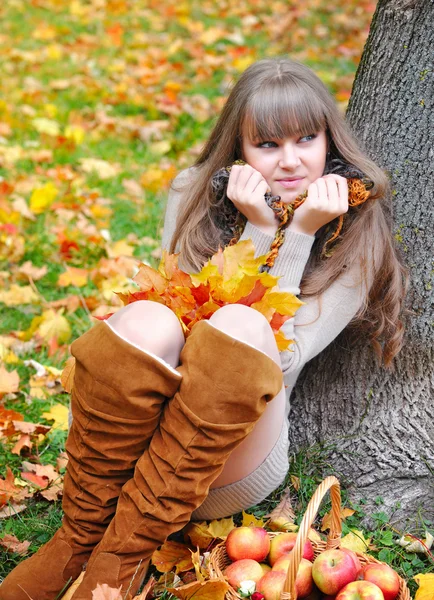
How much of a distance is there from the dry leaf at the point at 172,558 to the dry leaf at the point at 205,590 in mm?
175

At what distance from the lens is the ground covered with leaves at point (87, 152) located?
224 centimetres

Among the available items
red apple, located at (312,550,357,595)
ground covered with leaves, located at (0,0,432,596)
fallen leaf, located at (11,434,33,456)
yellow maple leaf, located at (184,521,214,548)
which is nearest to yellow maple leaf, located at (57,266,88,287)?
ground covered with leaves, located at (0,0,432,596)

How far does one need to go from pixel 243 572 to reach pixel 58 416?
974mm

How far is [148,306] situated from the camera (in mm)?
1596

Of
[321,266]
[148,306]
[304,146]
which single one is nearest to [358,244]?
[321,266]

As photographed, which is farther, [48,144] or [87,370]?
[48,144]

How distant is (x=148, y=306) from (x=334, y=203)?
2.02 ft

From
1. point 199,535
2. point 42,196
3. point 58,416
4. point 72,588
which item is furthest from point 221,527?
point 42,196

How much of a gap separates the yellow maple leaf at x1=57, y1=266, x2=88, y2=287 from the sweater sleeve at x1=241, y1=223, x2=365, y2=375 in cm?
129

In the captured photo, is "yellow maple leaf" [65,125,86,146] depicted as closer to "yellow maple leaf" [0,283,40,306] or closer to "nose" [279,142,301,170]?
"yellow maple leaf" [0,283,40,306]

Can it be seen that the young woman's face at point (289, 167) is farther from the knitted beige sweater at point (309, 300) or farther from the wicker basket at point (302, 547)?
the wicker basket at point (302, 547)

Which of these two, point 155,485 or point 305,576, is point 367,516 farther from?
point 155,485

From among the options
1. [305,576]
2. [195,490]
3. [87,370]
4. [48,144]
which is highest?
[87,370]

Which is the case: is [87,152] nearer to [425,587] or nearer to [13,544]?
[13,544]
